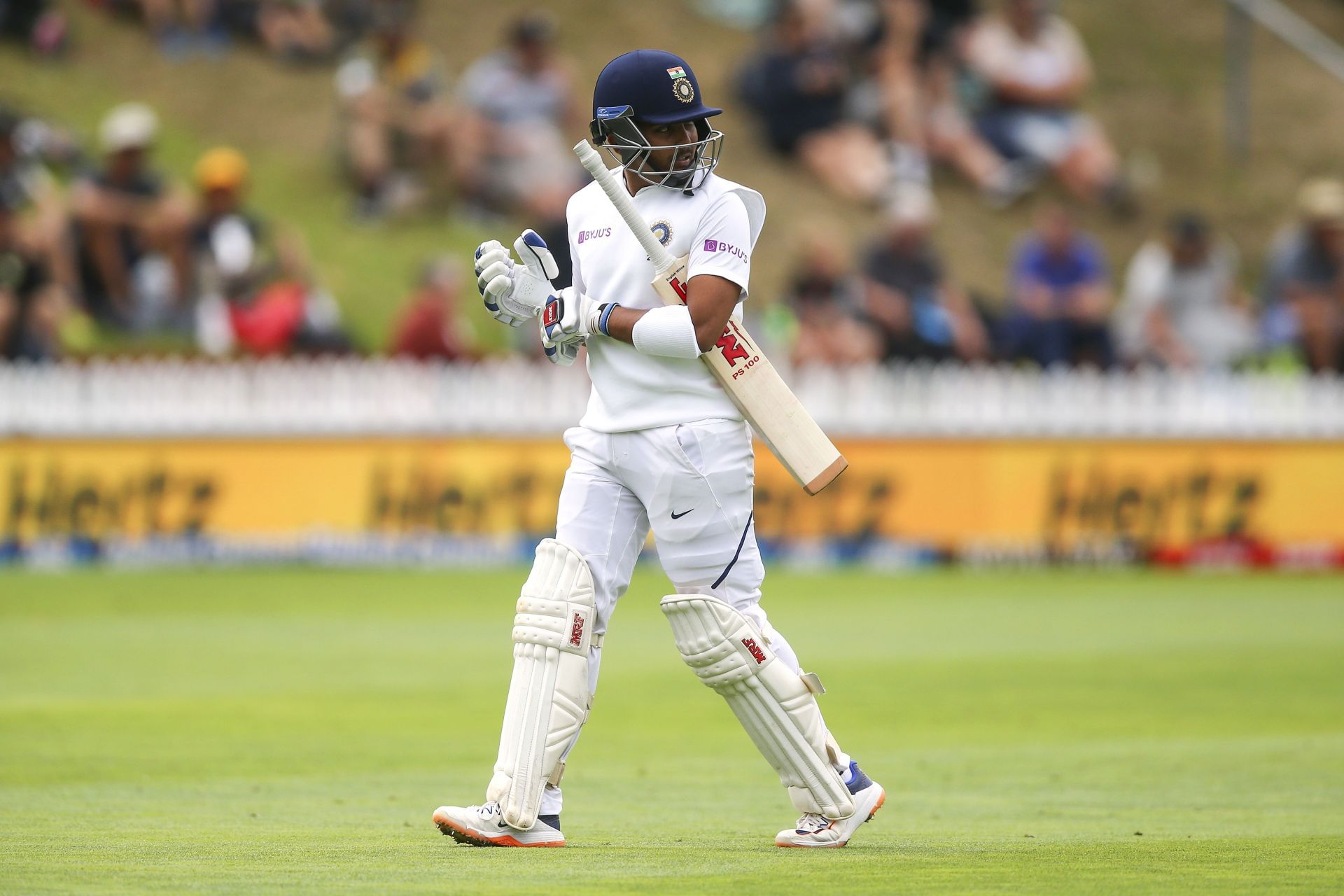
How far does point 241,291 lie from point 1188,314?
8.26 m

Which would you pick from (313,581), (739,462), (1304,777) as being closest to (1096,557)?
(313,581)

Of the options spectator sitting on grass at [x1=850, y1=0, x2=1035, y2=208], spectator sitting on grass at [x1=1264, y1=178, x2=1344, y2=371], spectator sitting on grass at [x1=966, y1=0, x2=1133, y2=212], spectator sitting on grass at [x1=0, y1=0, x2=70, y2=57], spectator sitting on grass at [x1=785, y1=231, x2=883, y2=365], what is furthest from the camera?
spectator sitting on grass at [x1=966, y1=0, x2=1133, y2=212]

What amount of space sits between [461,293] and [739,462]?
14.5 m

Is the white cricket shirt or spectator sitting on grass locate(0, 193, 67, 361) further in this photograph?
spectator sitting on grass locate(0, 193, 67, 361)

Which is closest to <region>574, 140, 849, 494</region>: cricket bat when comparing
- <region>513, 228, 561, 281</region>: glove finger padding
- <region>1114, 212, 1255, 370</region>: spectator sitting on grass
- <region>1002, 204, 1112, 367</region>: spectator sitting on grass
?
<region>513, 228, 561, 281</region>: glove finger padding

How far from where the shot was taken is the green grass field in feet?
16.1

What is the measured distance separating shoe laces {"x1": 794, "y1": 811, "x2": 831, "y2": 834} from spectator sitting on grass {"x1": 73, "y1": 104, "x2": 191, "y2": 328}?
39.9 ft

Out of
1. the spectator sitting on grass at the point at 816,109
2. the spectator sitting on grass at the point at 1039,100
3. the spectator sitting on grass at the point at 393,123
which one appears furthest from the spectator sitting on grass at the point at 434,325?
the spectator sitting on grass at the point at 1039,100

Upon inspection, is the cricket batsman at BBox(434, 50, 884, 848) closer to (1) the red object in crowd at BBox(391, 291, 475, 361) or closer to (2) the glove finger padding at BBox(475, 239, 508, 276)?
(2) the glove finger padding at BBox(475, 239, 508, 276)

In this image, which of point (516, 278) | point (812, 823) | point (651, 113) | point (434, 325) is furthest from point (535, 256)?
point (434, 325)

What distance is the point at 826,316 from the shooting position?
16.8 m

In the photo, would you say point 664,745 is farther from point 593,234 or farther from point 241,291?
point 241,291

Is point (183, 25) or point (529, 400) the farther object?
point (183, 25)

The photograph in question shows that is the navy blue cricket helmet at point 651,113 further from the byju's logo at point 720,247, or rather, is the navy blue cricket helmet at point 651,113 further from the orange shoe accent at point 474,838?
the orange shoe accent at point 474,838
